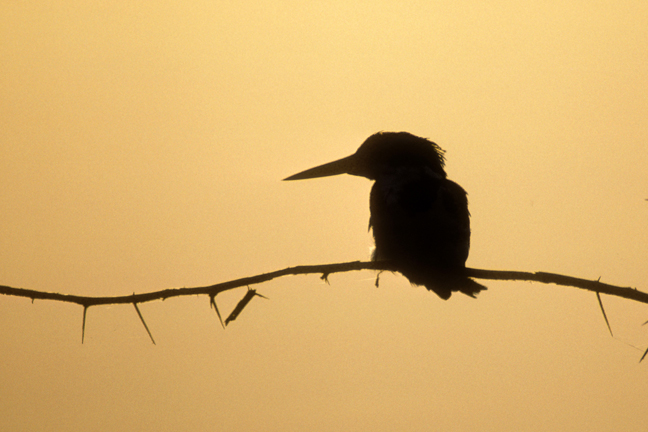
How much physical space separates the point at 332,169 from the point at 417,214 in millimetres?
1912

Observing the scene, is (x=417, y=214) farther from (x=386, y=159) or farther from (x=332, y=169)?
(x=332, y=169)

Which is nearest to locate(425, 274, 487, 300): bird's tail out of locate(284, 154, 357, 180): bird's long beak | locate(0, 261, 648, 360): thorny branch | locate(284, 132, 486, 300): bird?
→ locate(284, 132, 486, 300): bird

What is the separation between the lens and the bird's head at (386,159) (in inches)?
247

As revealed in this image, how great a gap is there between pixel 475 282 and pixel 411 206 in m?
0.98

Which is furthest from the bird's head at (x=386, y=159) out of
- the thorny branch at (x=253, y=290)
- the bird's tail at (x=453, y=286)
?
the thorny branch at (x=253, y=290)

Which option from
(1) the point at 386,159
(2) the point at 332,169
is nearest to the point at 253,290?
(1) the point at 386,159

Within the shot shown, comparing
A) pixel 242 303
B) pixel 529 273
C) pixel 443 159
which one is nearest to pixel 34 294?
pixel 242 303

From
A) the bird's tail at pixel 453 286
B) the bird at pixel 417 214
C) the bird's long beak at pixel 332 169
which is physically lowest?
the bird's tail at pixel 453 286

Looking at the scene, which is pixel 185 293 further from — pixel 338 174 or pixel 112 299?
pixel 338 174

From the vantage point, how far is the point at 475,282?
4.63m

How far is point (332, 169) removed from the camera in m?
6.85

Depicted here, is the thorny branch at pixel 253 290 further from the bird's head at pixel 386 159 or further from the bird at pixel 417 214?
the bird's head at pixel 386 159

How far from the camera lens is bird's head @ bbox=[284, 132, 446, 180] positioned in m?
6.28

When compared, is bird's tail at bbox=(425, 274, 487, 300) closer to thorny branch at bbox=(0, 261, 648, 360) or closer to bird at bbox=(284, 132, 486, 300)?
bird at bbox=(284, 132, 486, 300)
